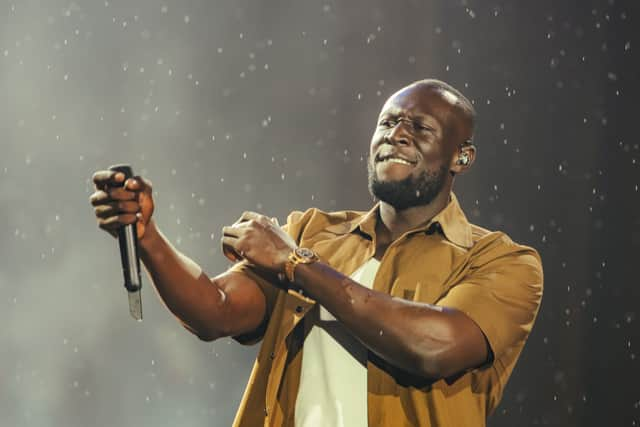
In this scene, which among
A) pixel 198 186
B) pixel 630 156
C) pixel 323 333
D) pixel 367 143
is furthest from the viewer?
pixel 198 186

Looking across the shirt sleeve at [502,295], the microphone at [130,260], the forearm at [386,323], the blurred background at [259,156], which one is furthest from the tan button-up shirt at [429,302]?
the blurred background at [259,156]

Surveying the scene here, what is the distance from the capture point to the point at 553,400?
3.51 m

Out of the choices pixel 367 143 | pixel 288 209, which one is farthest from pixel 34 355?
pixel 367 143

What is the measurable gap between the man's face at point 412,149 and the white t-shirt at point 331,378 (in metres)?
0.38

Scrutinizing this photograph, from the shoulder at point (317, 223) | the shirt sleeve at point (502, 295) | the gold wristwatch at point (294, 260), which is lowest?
the shirt sleeve at point (502, 295)

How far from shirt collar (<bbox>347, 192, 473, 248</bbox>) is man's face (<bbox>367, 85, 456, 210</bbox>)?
0.20 ft

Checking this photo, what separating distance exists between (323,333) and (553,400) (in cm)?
149

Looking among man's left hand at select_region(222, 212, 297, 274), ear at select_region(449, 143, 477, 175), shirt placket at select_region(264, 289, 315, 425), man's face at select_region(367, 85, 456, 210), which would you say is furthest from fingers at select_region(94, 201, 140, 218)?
ear at select_region(449, 143, 477, 175)

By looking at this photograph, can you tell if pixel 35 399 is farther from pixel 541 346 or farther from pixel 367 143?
pixel 541 346

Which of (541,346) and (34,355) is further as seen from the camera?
(34,355)

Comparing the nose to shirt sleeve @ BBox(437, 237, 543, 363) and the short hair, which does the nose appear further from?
shirt sleeve @ BBox(437, 237, 543, 363)

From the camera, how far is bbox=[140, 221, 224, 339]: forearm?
212cm

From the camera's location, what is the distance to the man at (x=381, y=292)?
212 cm

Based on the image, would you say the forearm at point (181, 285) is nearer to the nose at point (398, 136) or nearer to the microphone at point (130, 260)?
the microphone at point (130, 260)
